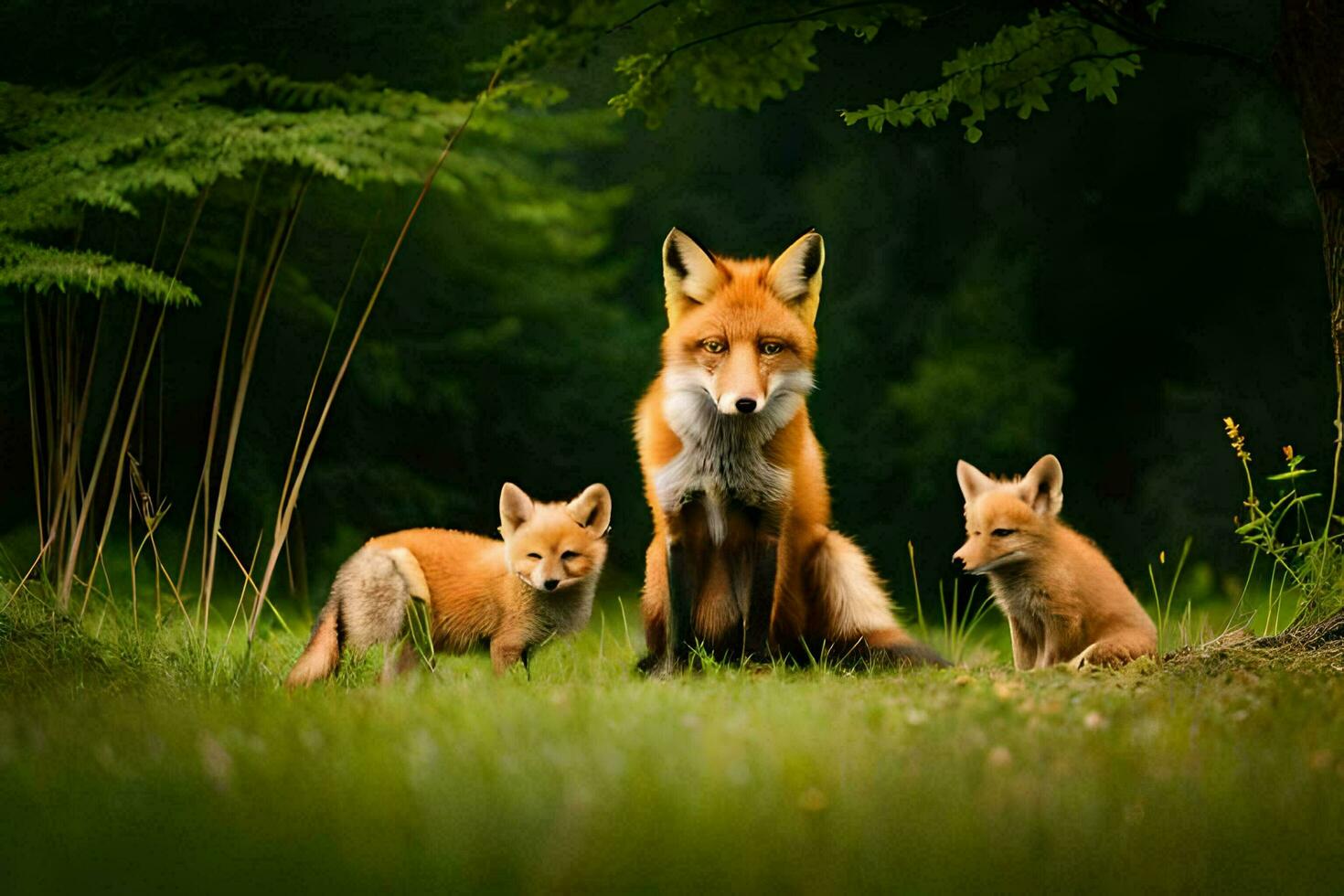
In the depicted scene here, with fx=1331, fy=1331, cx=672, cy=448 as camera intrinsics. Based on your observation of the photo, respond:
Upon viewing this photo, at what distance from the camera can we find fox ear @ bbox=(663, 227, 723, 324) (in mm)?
4402

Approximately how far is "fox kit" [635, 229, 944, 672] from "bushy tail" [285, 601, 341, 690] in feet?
3.68

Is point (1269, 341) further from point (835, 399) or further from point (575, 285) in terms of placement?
point (575, 285)

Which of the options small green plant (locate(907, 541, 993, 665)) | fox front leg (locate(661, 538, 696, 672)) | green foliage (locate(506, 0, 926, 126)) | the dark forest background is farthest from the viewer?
the dark forest background

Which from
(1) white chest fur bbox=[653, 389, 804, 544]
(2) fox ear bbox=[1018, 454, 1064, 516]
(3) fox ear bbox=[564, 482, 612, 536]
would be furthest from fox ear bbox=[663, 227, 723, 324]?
(2) fox ear bbox=[1018, 454, 1064, 516]

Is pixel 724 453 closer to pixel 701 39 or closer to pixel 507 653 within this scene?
pixel 507 653

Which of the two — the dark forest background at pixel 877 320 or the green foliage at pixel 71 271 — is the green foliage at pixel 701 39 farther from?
the green foliage at pixel 71 271

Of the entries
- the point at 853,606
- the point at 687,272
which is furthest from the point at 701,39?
the point at 853,606

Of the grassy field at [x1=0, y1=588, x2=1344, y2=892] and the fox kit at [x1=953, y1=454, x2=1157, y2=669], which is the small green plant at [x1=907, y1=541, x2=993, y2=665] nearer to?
the fox kit at [x1=953, y1=454, x2=1157, y2=669]

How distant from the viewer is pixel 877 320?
7.58 m

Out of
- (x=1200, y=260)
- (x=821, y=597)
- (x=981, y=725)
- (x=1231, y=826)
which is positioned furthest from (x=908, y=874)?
(x=1200, y=260)

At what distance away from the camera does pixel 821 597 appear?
15.5ft

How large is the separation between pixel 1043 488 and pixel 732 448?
3.87ft

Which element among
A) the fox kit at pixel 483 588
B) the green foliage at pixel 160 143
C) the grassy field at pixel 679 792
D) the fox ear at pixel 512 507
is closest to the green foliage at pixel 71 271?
the green foliage at pixel 160 143

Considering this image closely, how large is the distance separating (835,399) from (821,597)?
9.49 feet
